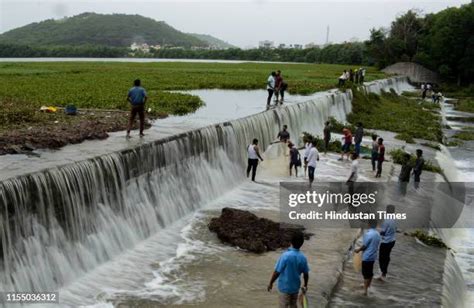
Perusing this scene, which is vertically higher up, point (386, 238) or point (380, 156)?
point (380, 156)

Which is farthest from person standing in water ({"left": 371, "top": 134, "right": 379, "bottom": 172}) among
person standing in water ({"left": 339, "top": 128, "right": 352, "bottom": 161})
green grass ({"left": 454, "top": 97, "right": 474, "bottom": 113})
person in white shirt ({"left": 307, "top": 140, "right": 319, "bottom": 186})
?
green grass ({"left": 454, "top": 97, "right": 474, "bottom": 113})

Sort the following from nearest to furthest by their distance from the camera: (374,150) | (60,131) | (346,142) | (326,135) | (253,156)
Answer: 1. (60,131)
2. (253,156)
3. (374,150)
4. (346,142)
5. (326,135)

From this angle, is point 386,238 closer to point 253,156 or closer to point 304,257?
point 304,257

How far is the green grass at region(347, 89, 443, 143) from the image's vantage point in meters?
33.4

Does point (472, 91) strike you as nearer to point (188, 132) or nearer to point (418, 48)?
point (418, 48)

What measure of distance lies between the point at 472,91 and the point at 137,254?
6581 centimetres

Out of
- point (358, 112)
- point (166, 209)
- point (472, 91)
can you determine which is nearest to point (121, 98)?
point (166, 209)

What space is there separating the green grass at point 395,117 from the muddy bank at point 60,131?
16773mm

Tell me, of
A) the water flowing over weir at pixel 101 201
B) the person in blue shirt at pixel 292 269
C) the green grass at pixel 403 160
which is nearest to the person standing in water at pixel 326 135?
the green grass at pixel 403 160

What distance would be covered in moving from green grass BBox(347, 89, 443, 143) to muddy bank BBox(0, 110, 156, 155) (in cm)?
1677

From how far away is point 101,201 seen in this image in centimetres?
1373

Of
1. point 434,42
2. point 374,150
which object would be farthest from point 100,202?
point 434,42

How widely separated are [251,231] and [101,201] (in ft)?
13.1

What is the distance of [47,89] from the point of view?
3281 centimetres
